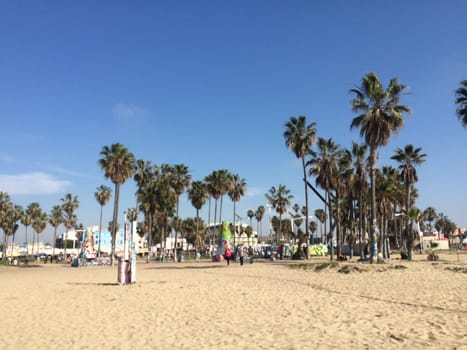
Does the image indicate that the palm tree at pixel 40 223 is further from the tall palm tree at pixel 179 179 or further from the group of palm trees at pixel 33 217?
the tall palm tree at pixel 179 179

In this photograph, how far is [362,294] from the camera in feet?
47.6

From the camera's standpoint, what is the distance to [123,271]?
19.8 meters

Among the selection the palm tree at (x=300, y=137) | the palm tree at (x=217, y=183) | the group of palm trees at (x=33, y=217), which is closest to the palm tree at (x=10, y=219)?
the group of palm trees at (x=33, y=217)

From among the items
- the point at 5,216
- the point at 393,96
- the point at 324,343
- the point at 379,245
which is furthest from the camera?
the point at 5,216

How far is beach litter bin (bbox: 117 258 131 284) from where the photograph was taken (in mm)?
19719

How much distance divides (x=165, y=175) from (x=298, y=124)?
24.0 m

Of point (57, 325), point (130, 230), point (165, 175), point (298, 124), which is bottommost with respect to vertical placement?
point (57, 325)

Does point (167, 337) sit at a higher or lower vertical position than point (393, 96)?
lower

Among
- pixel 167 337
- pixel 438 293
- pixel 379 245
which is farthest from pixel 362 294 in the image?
pixel 379 245

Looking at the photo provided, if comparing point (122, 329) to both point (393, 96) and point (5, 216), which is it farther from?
point (5, 216)

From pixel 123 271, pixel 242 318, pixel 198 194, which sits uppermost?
pixel 198 194

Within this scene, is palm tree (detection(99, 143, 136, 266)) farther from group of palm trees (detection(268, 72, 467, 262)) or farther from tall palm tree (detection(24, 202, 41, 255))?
tall palm tree (detection(24, 202, 41, 255))

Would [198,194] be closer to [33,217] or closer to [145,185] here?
[145,185]

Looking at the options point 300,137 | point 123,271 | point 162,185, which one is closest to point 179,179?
point 162,185
